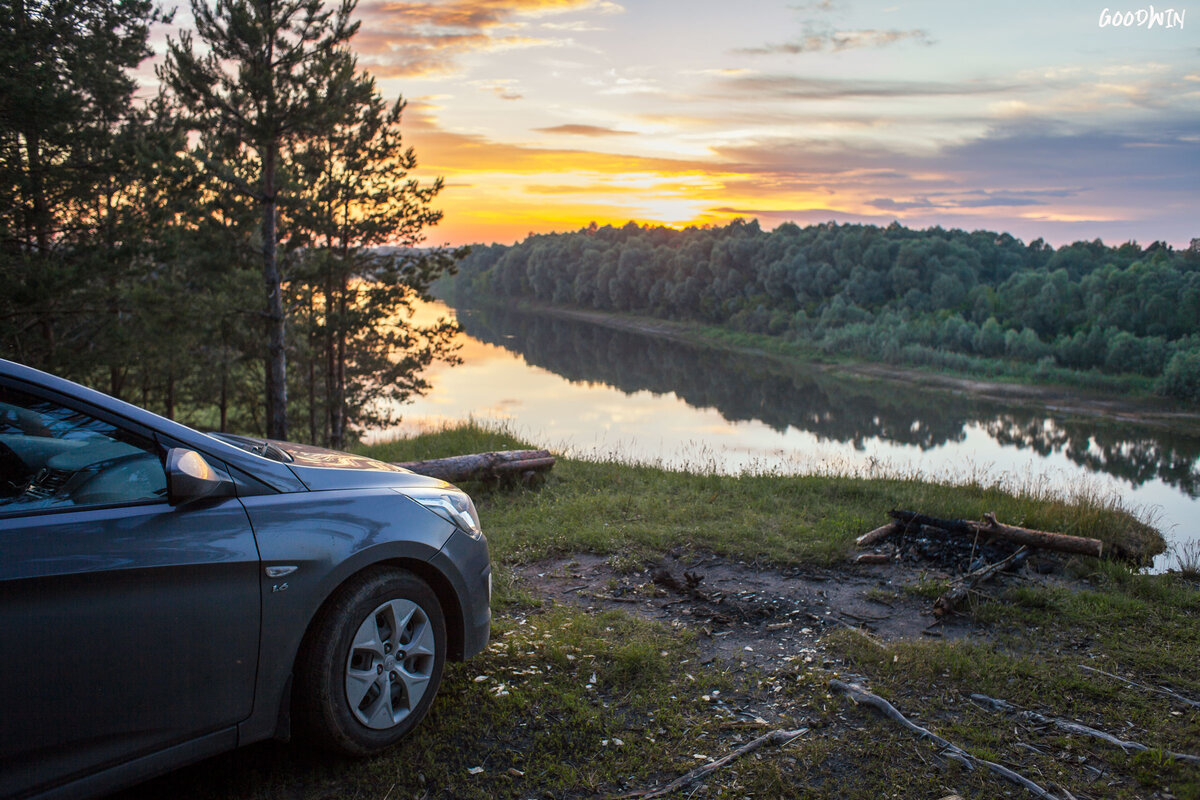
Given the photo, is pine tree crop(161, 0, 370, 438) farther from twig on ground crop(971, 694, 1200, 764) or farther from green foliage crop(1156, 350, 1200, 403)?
green foliage crop(1156, 350, 1200, 403)

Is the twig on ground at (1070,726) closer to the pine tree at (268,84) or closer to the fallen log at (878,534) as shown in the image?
the fallen log at (878,534)

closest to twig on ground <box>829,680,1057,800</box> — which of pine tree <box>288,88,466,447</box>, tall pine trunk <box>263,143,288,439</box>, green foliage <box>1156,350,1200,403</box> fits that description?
tall pine trunk <box>263,143,288,439</box>

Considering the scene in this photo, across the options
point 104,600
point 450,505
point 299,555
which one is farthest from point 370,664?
point 104,600

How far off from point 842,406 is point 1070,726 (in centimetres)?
4442

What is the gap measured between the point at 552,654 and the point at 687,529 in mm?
2880

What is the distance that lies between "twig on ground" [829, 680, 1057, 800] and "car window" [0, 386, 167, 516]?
3250mm

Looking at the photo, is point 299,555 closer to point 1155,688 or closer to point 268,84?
point 1155,688

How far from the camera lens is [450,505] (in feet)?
11.6

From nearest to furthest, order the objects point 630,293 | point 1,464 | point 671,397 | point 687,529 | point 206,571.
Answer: point 1,464
point 206,571
point 687,529
point 671,397
point 630,293

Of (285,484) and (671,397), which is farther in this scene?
(671,397)

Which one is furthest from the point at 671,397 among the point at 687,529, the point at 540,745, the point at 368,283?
the point at 540,745

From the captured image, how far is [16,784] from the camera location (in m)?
2.18

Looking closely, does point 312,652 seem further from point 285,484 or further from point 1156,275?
point 1156,275

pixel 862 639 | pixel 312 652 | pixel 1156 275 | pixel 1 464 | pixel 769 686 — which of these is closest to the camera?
pixel 1 464
